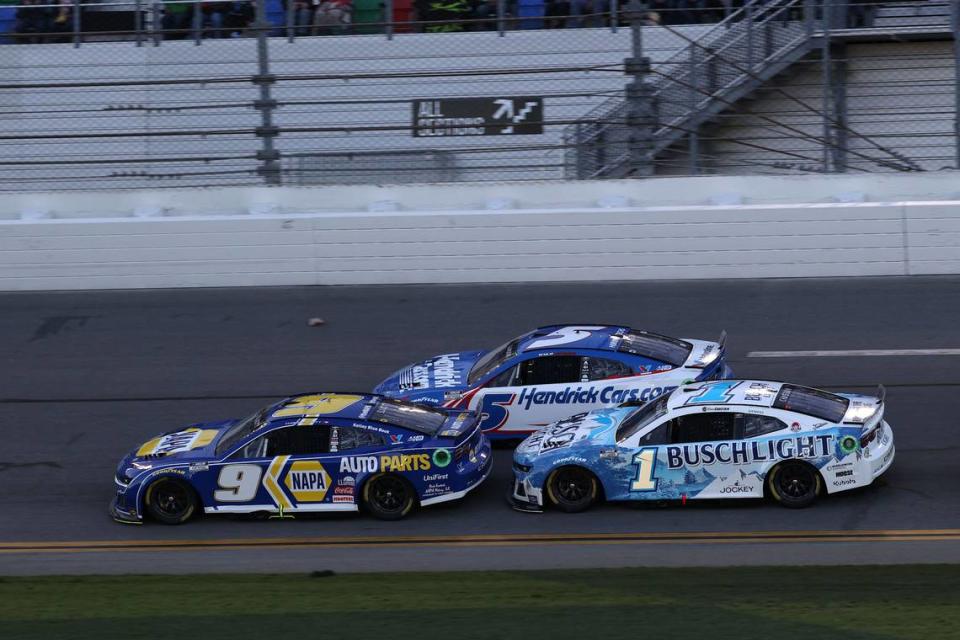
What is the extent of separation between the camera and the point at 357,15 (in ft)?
69.9

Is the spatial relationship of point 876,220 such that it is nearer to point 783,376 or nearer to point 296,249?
point 783,376

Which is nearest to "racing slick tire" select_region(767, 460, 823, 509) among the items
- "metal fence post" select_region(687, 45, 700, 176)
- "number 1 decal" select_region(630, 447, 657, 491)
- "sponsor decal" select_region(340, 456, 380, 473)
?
"number 1 decal" select_region(630, 447, 657, 491)

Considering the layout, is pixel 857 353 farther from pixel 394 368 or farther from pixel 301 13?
pixel 301 13

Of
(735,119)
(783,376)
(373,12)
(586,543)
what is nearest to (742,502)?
(586,543)

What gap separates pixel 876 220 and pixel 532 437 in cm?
777

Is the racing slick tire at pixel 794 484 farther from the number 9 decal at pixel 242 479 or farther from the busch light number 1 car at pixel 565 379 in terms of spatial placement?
the number 9 decal at pixel 242 479

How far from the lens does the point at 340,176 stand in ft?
61.4

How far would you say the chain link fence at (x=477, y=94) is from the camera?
1822cm

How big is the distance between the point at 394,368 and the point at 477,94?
7.29 meters

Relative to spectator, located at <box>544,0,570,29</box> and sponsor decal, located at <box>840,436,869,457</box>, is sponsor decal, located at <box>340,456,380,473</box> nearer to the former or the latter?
sponsor decal, located at <box>840,436,869,457</box>

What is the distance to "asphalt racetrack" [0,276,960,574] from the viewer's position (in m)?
9.62

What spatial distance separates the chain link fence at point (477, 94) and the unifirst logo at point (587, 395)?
20.7ft

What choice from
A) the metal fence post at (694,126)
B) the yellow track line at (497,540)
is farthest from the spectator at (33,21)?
the yellow track line at (497,540)

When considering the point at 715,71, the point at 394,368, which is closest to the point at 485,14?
the point at 715,71
